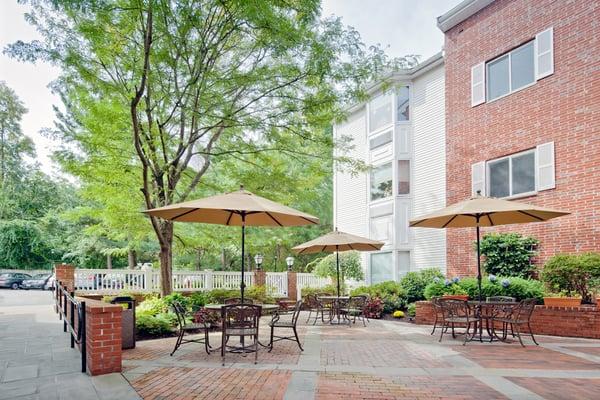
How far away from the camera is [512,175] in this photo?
41.8 ft

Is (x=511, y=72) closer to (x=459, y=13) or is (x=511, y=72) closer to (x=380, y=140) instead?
(x=459, y=13)

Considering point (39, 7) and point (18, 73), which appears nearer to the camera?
point (39, 7)

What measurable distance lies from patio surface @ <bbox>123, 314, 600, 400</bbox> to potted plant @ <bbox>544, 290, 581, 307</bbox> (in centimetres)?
92

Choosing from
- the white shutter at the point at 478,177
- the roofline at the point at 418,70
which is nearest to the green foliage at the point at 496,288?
the white shutter at the point at 478,177

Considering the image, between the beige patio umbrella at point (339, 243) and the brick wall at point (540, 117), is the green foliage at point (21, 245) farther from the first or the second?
the brick wall at point (540, 117)

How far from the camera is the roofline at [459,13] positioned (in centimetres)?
1358

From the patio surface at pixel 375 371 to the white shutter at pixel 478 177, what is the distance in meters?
5.74

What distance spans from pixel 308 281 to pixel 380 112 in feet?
25.7

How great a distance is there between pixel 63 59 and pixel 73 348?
5.37 m

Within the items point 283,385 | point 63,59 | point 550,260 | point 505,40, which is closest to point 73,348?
point 283,385

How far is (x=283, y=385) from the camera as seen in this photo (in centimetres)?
525

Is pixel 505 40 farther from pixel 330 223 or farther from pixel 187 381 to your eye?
pixel 330 223

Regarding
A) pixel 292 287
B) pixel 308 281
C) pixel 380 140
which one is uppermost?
pixel 380 140

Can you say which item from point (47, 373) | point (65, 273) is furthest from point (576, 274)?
point (65, 273)
